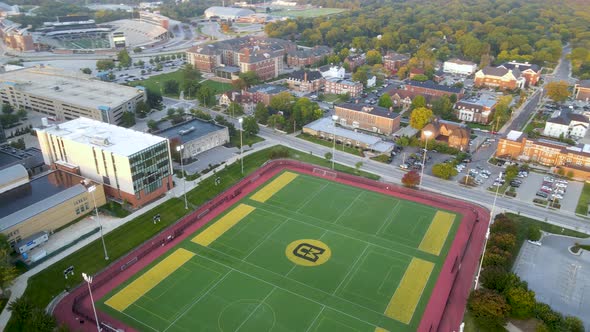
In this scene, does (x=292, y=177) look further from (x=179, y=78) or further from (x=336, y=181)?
(x=179, y=78)

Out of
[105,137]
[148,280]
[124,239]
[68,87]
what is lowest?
[148,280]

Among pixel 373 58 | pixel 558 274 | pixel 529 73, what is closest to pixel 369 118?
pixel 558 274

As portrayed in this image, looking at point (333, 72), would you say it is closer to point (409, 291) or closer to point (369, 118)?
point (369, 118)

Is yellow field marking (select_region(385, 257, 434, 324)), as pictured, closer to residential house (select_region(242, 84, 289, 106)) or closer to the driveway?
the driveway

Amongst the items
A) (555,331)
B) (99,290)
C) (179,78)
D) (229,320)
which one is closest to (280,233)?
(229,320)

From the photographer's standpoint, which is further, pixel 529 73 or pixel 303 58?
pixel 303 58

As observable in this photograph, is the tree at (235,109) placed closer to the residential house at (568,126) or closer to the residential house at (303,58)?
the residential house at (303,58)

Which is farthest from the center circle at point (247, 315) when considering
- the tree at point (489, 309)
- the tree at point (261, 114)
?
the tree at point (261, 114)
